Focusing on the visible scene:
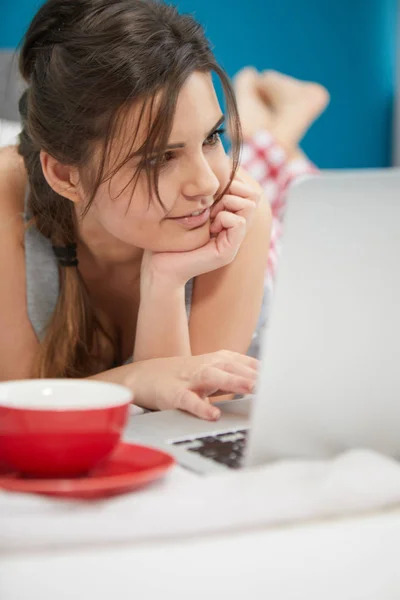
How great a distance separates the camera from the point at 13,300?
136cm

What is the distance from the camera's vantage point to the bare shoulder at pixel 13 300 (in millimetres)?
1354

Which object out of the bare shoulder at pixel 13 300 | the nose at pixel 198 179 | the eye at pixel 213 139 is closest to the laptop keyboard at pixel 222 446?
the nose at pixel 198 179

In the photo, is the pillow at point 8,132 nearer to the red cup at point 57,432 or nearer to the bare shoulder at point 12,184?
the bare shoulder at point 12,184

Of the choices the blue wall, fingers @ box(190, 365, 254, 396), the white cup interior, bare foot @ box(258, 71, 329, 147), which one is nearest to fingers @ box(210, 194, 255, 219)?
fingers @ box(190, 365, 254, 396)

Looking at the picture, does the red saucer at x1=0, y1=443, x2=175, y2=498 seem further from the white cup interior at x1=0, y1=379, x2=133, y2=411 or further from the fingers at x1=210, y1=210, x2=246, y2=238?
the fingers at x1=210, y1=210, x2=246, y2=238

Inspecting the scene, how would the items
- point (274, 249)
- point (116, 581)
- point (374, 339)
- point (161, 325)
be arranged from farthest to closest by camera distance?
point (274, 249) → point (161, 325) → point (374, 339) → point (116, 581)

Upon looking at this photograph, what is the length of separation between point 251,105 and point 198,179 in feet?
7.52

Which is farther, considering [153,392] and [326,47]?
[326,47]

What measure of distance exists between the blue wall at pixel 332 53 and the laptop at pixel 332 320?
314 cm

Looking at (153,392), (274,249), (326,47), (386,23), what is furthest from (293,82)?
(153,392)

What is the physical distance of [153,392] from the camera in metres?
0.94

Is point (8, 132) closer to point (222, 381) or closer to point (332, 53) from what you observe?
point (222, 381)

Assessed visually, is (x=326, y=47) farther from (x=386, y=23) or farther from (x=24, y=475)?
(x=24, y=475)

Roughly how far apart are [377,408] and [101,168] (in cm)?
70
